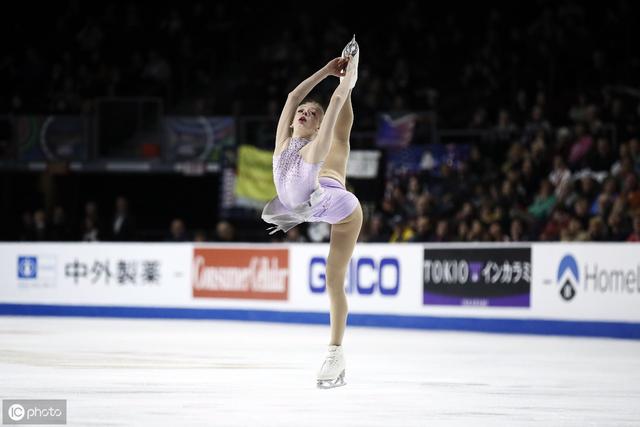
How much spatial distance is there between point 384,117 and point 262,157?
218cm

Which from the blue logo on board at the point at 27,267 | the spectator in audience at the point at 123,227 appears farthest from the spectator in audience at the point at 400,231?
the blue logo on board at the point at 27,267

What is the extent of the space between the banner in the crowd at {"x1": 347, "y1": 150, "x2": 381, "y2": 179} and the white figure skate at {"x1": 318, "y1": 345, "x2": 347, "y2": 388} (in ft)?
39.2

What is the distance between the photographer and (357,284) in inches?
596

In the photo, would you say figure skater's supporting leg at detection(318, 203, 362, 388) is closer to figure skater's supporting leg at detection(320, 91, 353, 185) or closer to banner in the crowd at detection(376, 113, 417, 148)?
figure skater's supporting leg at detection(320, 91, 353, 185)

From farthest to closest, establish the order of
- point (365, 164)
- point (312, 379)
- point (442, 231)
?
point (365, 164) < point (442, 231) < point (312, 379)

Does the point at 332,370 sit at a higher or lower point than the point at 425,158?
lower

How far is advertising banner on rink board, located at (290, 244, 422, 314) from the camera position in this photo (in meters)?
14.7

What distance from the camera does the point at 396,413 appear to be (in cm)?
580

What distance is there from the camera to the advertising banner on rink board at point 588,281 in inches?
504

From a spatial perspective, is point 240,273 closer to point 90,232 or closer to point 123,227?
point 123,227

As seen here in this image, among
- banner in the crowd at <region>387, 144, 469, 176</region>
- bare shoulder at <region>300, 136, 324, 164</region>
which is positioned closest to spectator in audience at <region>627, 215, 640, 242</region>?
banner in the crowd at <region>387, 144, 469, 176</region>

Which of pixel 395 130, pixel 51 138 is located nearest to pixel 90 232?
pixel 51 138

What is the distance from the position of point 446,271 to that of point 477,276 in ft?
1.36

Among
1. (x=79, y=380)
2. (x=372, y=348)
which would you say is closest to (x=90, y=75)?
(x=372, y=348)
